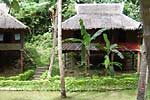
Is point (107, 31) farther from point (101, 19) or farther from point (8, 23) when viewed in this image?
point (8, 23)

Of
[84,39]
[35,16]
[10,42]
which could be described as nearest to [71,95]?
[84,39]

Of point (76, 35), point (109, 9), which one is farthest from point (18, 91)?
point (109, 9)

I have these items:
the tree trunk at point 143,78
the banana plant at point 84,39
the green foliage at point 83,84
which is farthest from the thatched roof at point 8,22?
the tree trunk at point 143,78

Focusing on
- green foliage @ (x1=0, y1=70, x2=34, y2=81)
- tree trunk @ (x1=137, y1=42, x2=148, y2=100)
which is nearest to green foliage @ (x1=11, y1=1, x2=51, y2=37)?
green foliage @ (x1=0, y1=70, x2=34, y2=81)

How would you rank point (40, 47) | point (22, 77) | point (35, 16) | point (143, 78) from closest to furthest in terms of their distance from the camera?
point (143, 78) → point (22, 77) → point (40, 47) → point (35, 16)

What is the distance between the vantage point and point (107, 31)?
21.7m

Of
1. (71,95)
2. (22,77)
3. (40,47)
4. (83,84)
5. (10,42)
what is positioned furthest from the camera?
(40,47)

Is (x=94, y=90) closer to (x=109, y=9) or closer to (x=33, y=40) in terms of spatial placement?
(x=109, y=9)

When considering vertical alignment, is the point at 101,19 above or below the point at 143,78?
above

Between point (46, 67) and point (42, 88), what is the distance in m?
6.14

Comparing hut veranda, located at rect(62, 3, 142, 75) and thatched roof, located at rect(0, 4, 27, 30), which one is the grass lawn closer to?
hut veranda, located at rect(62, 3, 142, 75)

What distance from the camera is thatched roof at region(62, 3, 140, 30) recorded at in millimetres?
20500

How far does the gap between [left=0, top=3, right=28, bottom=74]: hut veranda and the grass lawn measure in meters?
4.99

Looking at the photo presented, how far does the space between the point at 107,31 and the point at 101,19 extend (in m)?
0.92
